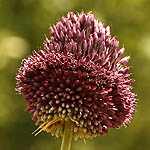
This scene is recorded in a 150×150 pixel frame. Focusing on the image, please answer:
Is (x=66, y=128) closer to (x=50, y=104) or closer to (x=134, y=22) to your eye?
(x=50, y=104)

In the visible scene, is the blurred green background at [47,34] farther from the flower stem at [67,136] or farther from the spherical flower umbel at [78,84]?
the flower stem at [67,136]

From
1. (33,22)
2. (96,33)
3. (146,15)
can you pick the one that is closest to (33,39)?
(33,22)

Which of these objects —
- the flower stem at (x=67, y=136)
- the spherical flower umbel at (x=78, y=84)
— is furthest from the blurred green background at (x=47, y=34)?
the flower stem at (x=67, y=136)

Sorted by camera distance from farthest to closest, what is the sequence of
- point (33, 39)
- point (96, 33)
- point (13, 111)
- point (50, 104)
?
point (33, 39) → point (13, 111) → point (96, 33) → point (50, 104)

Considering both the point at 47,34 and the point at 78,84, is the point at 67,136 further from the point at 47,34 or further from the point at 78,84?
the point at 47,34

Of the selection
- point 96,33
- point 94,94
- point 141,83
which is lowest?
point 94,94
